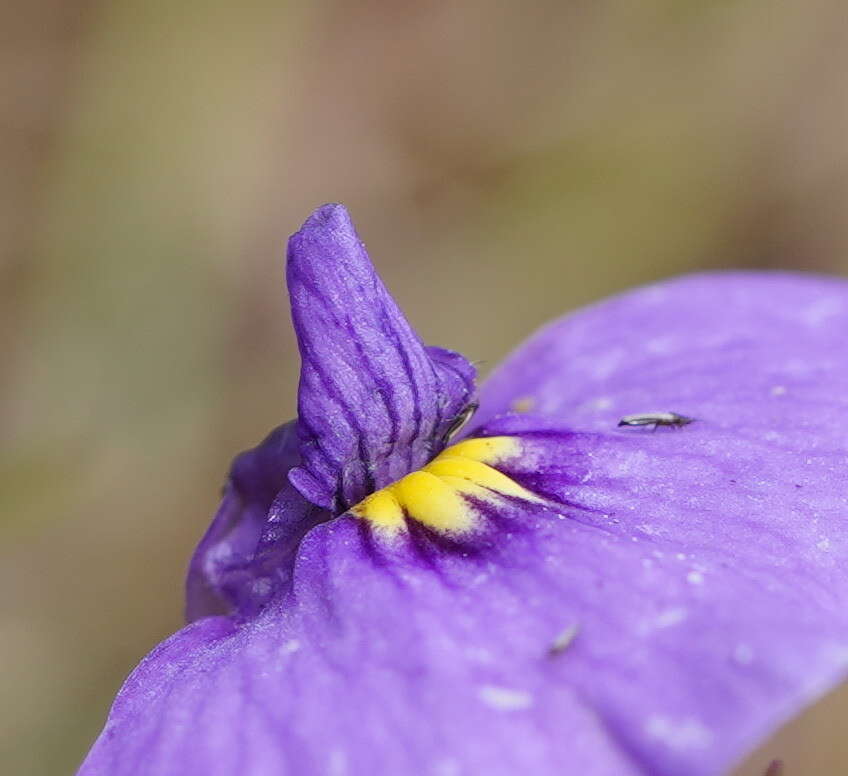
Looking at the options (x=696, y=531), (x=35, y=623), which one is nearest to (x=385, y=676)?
(x=696, y=531)

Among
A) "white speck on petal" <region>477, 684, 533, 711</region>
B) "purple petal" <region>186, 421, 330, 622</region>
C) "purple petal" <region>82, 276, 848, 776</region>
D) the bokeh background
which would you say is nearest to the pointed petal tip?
"purple petal" <region>186, 421, 330, 622</region>

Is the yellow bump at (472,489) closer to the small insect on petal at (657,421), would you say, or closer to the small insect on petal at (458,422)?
the small insect on petal at (458,422)

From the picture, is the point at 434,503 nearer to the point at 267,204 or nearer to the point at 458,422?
the point at 458,422

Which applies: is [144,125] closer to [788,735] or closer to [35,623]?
[35,623]

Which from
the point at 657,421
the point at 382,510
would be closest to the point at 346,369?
the point at 382,510

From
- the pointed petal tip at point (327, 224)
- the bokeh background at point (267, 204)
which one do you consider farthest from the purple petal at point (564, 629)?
the bokeh background at point (267, 204)

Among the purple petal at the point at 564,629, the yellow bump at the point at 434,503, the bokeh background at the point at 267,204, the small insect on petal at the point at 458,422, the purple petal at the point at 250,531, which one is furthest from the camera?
the bokeh background at the point at 267,204

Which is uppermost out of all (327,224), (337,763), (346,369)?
(327,224)
